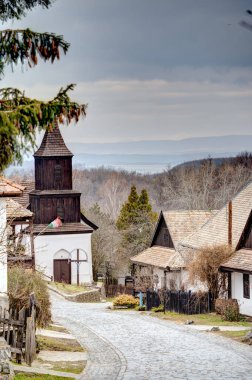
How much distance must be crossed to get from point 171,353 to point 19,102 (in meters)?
14.2

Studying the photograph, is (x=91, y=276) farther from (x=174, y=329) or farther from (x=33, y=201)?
(x=174, y=329)

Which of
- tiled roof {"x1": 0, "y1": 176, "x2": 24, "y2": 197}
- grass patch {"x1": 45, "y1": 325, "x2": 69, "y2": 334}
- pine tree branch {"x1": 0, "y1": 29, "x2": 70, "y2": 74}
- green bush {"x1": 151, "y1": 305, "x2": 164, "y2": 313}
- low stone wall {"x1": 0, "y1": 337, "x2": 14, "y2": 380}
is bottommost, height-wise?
green bush {"x1": 151, "y1": 305, "x2": 164, "y2": 313}

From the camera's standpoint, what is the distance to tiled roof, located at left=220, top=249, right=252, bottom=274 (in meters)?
35.4

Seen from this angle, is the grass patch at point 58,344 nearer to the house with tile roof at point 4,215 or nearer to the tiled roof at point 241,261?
the house with tile roof at point 4,215

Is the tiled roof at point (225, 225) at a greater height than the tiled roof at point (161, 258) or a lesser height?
greater

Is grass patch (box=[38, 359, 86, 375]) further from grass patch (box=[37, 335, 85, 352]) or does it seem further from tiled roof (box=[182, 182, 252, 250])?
tiled roof (box=[182, 182, 252, 250])

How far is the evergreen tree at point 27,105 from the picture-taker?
1150 cm

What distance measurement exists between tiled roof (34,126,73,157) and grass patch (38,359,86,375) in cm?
4353

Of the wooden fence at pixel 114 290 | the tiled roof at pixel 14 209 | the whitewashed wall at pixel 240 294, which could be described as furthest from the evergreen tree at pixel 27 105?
the wooden fence at pixel 114 290

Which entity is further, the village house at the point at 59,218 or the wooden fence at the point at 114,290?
the village house at the point at 59,218

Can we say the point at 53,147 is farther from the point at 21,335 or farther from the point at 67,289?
the point at 21,335

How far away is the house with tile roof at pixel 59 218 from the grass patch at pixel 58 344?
1454 inches

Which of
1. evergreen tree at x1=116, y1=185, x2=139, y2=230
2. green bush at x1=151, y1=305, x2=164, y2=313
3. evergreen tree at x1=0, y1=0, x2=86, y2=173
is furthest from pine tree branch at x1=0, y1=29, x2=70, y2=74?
evergreen tree at x1=116, y1=185, x2=139, y2=230

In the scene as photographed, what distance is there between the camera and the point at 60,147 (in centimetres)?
6619
